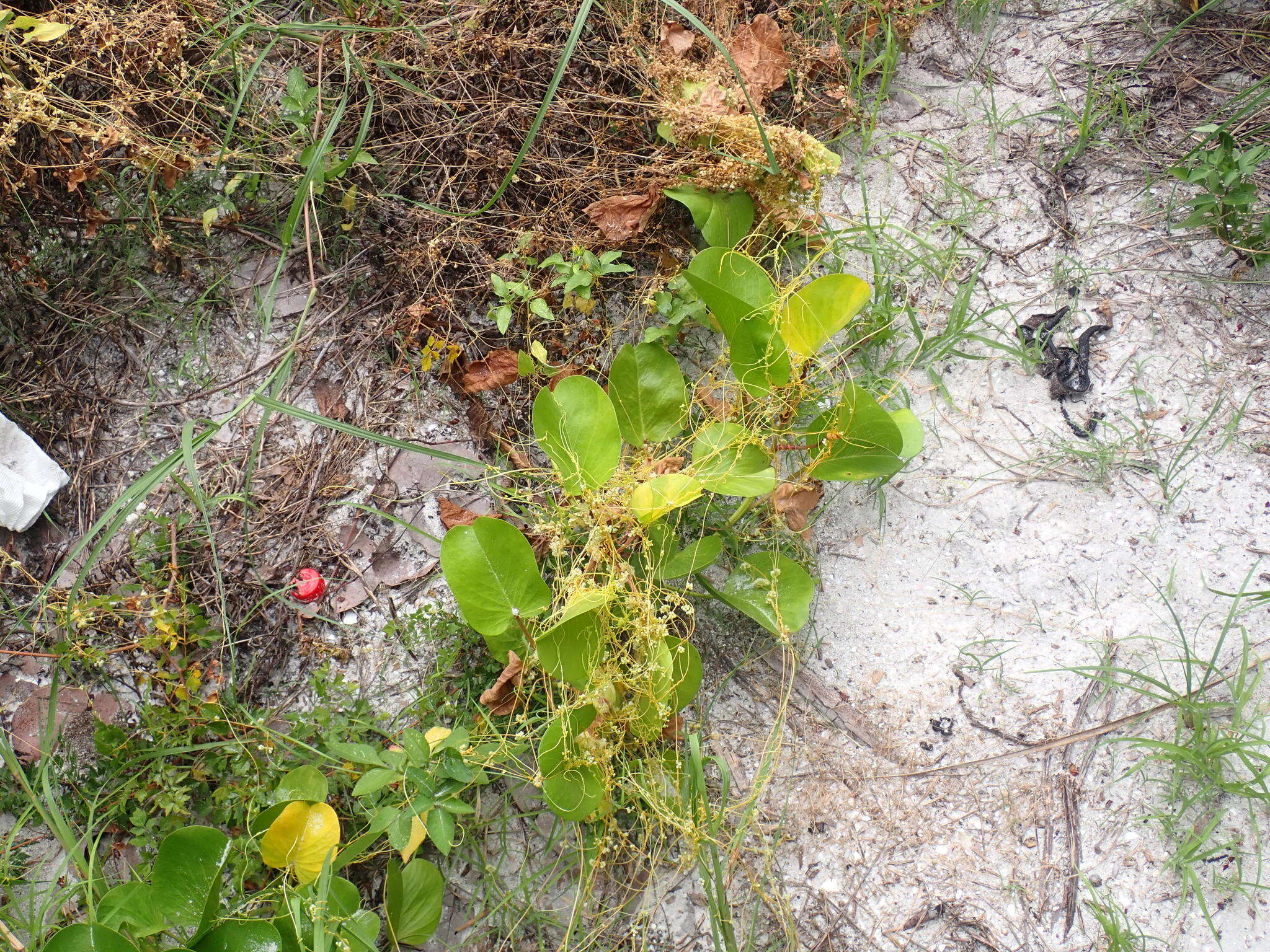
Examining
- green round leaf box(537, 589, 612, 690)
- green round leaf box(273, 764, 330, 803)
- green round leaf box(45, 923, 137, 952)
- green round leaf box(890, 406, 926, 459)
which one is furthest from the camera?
green round leaf box(890, 406, 926, 459)

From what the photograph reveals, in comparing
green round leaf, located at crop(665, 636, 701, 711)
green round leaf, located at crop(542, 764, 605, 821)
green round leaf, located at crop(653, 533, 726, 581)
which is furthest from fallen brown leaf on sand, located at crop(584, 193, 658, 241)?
green round leaf, located at crop(542, 764, 605, 821)

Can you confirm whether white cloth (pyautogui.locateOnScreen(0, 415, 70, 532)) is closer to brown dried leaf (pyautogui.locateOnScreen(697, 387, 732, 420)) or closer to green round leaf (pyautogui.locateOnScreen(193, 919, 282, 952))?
green round leaf (pyautogui.locateOnScreen(193, 919, 282, 952))

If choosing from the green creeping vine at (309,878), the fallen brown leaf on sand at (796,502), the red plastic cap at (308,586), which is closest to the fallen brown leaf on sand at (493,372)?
the red plastic cap at (308,586)

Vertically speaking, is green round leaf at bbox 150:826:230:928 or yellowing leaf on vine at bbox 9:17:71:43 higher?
yellowing leaf on vine at bbox 9:17:71:43

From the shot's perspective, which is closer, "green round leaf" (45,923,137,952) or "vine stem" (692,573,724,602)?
"green round leaf" (45,923,137,952)

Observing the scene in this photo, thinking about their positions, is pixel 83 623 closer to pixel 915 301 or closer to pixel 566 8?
pixel 566 8

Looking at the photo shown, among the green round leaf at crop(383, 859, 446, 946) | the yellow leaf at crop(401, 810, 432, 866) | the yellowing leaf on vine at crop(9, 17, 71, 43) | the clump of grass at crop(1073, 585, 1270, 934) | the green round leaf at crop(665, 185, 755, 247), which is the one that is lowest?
the clump of grass at crop(1073, 585, 1270, 934)

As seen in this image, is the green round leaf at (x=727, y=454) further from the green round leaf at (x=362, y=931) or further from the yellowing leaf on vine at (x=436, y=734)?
the green round leaf at (x=362, y=931)

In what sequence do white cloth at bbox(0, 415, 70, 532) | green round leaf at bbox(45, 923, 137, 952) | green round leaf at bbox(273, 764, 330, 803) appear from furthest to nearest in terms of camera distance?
white cloth at bbox(0, 415, 70, 532)
green round leaf at bbox(273, 764, 330, 803)
green round leaf at bbox(45, 923, 137, 952)
